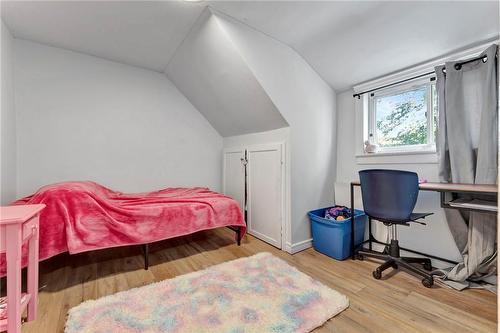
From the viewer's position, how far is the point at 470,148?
177 centimetres

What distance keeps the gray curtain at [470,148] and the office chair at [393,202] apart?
300mm

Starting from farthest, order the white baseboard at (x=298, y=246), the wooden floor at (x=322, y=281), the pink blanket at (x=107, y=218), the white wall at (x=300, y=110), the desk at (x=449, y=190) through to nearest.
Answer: the white baseboard at (x=298, y=246) < the white wall at (x=300, y=110) < the pink blanket at (x=107, y=218) < the desk at (x=449, y=190) < the wooden floor at (x=322, y=281)

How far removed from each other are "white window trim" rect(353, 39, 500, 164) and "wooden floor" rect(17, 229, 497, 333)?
1.07 m

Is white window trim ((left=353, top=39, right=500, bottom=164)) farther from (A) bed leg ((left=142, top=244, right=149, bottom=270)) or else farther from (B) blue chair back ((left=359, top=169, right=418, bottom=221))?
(A) bed leg ((left=142, top=244, right=149, bottom=270))

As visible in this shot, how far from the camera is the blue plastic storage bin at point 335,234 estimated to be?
6.96 ft

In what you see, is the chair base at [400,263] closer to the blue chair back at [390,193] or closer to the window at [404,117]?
the blue chair back at [390,193]

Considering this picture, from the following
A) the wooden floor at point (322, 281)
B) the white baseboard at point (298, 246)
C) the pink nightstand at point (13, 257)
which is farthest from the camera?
the white baseboard at point (298, 246)

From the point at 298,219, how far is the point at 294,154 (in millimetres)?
701

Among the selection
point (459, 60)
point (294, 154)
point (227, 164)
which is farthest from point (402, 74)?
point (227, 164)

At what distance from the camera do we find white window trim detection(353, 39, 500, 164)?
187 centimetres

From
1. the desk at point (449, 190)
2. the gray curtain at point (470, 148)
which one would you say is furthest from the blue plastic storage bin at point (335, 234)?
the gray curtain at point (470, 148)

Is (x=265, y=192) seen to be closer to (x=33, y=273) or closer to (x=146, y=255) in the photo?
(x=146, y=255)

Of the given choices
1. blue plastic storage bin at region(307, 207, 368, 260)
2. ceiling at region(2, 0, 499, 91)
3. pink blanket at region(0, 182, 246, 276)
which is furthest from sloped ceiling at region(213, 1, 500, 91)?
pink blanket at region(0, 182, 246, 276)

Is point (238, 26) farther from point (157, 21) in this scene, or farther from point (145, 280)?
point (145, 280)
